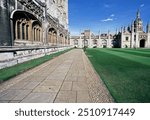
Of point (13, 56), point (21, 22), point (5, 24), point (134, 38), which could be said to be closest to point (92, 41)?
point (134, 38)

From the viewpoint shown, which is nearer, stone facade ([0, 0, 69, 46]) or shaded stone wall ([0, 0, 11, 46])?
shaded stone wall ([0, 0, 11, 46])

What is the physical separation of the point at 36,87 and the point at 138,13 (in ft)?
333

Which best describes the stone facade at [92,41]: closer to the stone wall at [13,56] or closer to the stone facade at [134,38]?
the stone facade at [134,38]

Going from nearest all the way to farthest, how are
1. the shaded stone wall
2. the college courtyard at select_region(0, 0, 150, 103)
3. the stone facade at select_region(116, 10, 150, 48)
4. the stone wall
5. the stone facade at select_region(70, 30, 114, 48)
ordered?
the college courtyard at select_region(0, 0, 150, 103) < the stone wall < the shaded stone wall < the stone facade at select_region(116, 10, 150, 48) < the stone facade at select_region(70, 30, 114, 48)

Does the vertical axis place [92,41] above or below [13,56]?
above

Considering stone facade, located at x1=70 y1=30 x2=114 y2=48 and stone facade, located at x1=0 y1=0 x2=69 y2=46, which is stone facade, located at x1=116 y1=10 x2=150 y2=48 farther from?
stone facade, located at x1=0 y1=0 x2=69 y2=46

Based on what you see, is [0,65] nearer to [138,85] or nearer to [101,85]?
[101,85]

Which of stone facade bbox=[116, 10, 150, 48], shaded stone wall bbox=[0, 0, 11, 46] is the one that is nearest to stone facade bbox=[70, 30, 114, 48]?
stone facade bbox=[116, 10, 150, 48]

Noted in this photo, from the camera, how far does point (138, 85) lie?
5.43m

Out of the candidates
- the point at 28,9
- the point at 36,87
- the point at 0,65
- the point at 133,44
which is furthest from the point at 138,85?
the point at 133,44

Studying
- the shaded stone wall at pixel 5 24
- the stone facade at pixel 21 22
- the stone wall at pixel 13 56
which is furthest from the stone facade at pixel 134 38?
the shaded stone wall at pixel 5 24

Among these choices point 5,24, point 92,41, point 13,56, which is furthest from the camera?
point 92,41

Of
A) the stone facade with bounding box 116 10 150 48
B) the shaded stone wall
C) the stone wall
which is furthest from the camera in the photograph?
the stone facade with bounding box 116 10 150 48

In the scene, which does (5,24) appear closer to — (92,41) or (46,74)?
(46,74)
